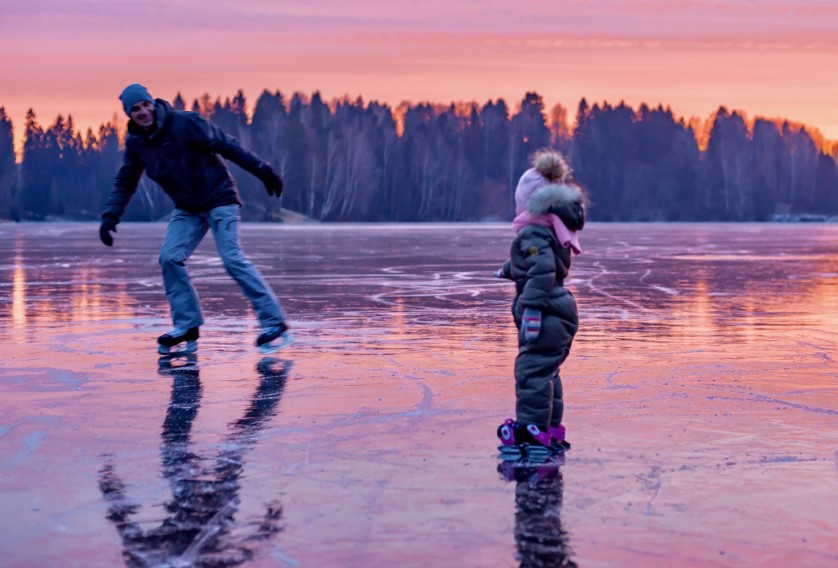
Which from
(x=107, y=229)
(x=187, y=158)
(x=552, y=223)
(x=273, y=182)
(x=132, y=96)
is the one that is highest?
(x=132, y=96)

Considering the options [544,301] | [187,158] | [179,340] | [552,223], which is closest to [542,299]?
[544,301]

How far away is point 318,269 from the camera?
1797 cm

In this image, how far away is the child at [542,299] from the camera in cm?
495

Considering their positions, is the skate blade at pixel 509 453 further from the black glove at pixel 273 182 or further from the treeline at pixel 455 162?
the treeline at pixel 455 162

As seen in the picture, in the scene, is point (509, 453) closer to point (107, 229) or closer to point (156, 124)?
point (156, 124)

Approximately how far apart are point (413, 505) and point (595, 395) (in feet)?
7.75

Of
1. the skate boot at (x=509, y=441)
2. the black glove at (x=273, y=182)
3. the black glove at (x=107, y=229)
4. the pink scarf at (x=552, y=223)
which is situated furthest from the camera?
the black glove at (x=107, y=229)

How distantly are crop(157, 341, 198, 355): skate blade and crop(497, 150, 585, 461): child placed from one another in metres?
3.41

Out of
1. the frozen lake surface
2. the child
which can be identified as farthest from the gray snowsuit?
the frozen lake surface

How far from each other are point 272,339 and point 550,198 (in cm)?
371

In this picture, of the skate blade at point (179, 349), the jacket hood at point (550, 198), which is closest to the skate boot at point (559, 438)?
the jacket hood at point (550, 198)

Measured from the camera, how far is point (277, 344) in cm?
837

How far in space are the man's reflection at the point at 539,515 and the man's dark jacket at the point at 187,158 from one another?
415 centimetres

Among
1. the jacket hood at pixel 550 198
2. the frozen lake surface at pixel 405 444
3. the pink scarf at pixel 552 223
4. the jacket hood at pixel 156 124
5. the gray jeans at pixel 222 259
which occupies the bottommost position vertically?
the frozen lake surface at pixel 405 444
